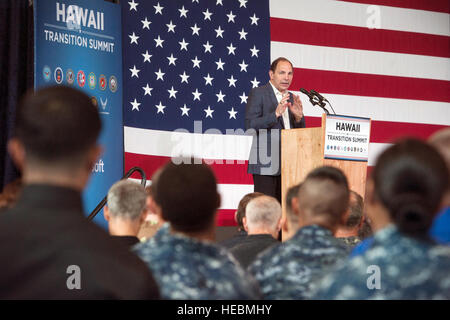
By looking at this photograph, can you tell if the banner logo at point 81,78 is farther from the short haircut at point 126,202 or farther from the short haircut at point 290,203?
the short haircut at point 290,203

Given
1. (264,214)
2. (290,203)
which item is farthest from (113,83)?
(290,203)

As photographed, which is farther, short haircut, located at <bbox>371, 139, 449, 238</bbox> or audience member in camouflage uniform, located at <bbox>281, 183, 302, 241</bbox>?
audience member in camouflage uniform, located at <bbox>281, 183, 302, 241</bbox>

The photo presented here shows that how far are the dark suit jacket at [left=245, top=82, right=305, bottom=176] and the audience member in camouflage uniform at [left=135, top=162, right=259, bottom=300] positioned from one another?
3.24m

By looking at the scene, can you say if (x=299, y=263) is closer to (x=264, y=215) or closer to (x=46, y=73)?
(x=264, y=215)

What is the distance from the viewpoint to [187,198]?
1.55 m

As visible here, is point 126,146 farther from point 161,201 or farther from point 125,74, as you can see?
point 161,201

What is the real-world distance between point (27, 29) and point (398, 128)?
4.65m

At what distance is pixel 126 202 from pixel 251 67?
4586mm

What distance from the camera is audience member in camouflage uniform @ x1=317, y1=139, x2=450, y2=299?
3.96 feet

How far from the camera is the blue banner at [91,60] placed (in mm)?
4871

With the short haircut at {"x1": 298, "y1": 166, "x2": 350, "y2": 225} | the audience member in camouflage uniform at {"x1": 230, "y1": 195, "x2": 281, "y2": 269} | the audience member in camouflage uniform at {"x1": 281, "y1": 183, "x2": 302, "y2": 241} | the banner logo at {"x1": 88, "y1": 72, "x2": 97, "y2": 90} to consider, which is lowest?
the audience member in camouflage uniform at {"x1": 230, "y1": 195, "x2": 281, "y2": 269}

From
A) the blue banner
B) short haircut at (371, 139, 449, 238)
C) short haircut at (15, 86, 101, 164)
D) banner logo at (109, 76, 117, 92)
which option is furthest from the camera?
banner logo at (109, 76, 117, 92)

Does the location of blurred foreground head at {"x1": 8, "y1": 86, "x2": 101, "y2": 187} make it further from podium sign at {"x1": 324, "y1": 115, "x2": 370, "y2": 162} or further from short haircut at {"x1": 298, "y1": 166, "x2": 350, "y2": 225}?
podium sign at {"x1": 324, "y1": 115, "x2": 370, "y2": 162}

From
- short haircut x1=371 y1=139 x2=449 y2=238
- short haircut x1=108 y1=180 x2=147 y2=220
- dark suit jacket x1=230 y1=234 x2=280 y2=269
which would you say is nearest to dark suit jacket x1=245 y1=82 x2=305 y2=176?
dark suit jacket x1=230 y1=234 x2=280 y2=269
